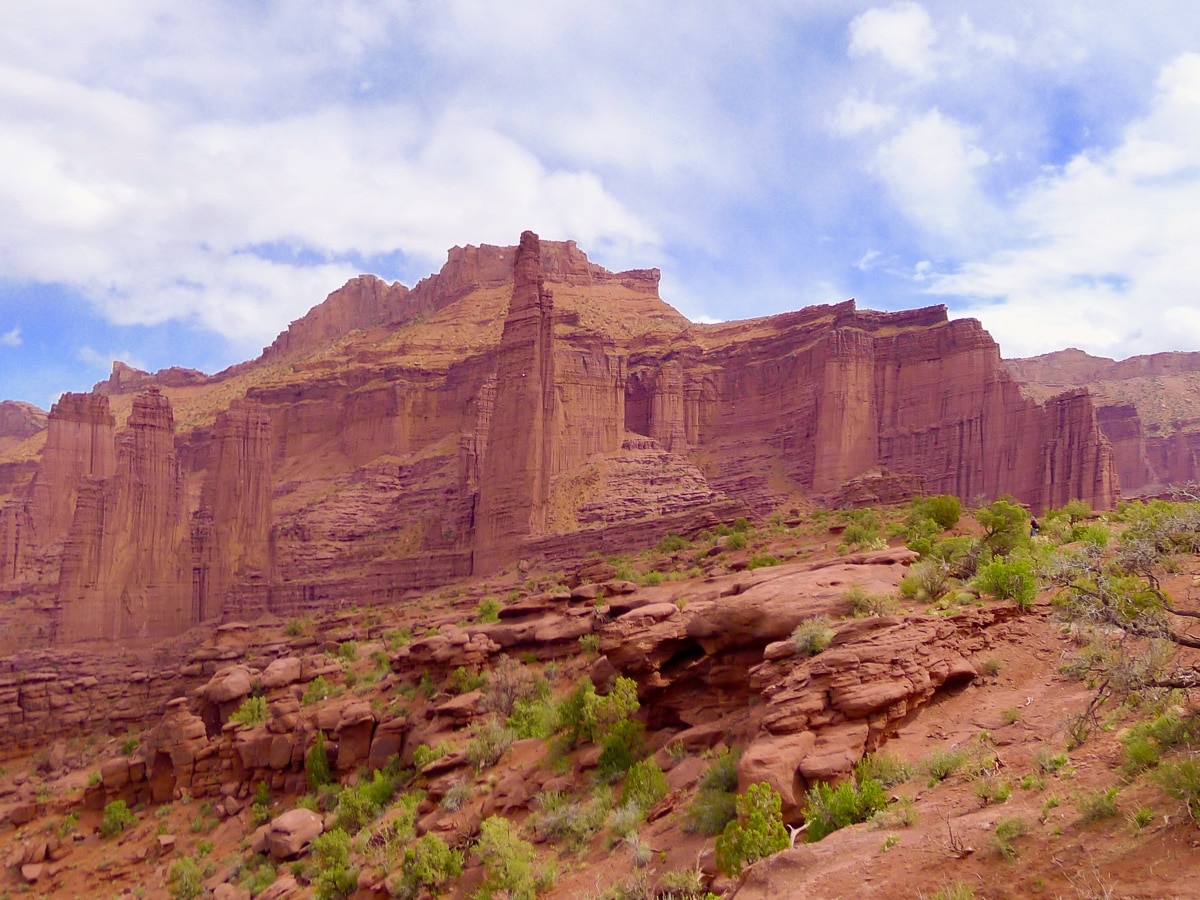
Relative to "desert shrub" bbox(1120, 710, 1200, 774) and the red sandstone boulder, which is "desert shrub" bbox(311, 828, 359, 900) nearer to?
the red sandstone boulder

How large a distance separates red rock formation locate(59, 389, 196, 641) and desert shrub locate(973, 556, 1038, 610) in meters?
63.3

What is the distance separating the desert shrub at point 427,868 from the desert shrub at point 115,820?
47.5 ft

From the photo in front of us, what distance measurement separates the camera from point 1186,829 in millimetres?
8523

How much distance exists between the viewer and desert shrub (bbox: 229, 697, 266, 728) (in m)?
29.4

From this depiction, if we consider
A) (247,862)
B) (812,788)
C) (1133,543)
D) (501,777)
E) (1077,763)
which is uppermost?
(1133,543)

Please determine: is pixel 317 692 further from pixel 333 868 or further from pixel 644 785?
pixel 644 785

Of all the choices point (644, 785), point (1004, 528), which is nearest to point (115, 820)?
point (644, 785)

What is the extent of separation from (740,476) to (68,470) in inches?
2246

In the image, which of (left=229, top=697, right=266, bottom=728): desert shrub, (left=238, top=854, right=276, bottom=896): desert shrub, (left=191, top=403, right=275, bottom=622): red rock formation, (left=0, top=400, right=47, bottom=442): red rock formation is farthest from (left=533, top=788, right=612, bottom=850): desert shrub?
(left=0, top=400, right=47, bottom=442): red rock formation

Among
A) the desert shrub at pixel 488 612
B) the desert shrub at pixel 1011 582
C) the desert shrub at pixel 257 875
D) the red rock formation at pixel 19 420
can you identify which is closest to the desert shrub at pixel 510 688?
the desert shrub at pixel 257 875

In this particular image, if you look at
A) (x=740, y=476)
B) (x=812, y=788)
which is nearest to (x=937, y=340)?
(x=740, y=476)

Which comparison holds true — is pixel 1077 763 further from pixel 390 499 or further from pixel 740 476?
pixel 390 499

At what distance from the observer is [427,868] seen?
1672cm

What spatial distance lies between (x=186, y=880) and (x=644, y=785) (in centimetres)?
1372
